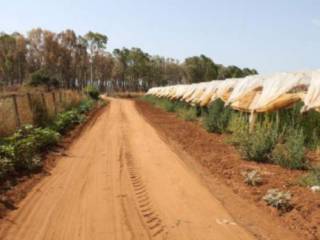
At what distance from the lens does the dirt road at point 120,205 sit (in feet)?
17.7

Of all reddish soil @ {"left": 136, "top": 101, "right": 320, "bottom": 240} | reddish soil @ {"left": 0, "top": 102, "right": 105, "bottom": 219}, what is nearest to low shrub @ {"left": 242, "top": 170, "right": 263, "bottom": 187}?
reddish soil @ {"left": 136, "top": 101, "right": 320, "bottom": 240}

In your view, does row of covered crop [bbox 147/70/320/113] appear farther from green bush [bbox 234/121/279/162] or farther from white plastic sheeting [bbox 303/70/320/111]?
green bush [bbox 234/121/279/162]

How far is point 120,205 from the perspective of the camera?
21.2ft

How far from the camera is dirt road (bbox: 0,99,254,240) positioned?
5.38m

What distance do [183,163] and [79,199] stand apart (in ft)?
12.6

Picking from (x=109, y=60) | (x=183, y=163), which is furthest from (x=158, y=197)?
(x=109, y=60)

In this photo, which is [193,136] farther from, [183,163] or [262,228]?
[262,228]

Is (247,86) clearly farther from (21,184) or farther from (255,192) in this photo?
(21,184)

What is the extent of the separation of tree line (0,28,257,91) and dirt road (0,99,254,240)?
43.3 metres

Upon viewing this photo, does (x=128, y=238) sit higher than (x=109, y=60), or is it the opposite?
(x=109, y=60)

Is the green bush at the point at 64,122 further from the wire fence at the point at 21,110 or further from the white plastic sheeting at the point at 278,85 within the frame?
the white plastic sheeting at the point at 278,85

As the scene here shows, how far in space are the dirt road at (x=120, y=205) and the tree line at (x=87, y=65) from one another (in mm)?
43284

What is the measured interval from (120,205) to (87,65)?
73376mm

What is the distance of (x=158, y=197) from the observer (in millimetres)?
7004
